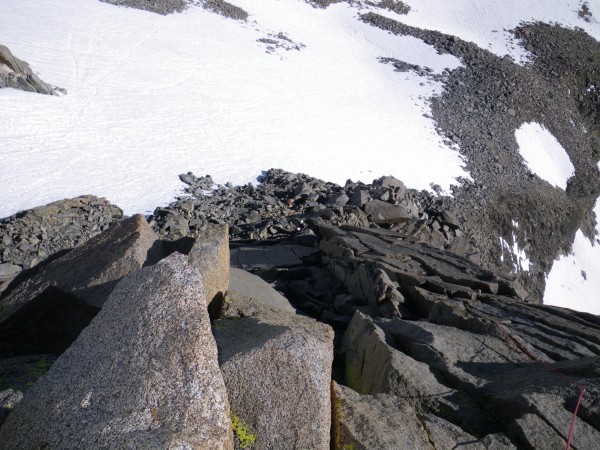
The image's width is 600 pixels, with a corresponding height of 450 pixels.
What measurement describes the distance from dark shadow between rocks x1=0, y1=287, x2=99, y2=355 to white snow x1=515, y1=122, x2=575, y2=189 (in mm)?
24994

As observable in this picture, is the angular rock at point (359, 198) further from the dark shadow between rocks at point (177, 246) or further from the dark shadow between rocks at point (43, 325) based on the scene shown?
the dark shadow between rocks at point (43, 325)

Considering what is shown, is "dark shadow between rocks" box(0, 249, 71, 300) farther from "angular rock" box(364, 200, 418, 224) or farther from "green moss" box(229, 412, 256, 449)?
"angular rock" box(364, 200, 418, 224)

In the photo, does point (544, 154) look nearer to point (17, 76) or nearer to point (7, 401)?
point (17, 76)

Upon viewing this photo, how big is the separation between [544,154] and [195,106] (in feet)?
59.7

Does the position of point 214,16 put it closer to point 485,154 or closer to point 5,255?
point 485,154

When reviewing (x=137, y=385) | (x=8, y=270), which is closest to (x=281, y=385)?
(x=137, y=385)

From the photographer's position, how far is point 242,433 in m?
4.08

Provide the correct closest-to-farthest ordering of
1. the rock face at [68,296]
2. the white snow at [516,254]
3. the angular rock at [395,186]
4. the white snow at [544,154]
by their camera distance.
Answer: the rock face at [68,296] < the angular rock at [395,186] < the white snow at [516,254] < the white snow at [544,154]

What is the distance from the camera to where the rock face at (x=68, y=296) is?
5.88 meters

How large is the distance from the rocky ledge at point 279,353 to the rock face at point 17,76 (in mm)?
13634

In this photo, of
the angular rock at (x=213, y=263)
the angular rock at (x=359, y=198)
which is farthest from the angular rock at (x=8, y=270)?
the angular rock at (x=359, y=198)

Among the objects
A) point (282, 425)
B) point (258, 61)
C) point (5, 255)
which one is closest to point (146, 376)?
point (282, 425)

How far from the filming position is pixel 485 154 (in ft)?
84.4

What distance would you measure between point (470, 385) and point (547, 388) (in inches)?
30.9
